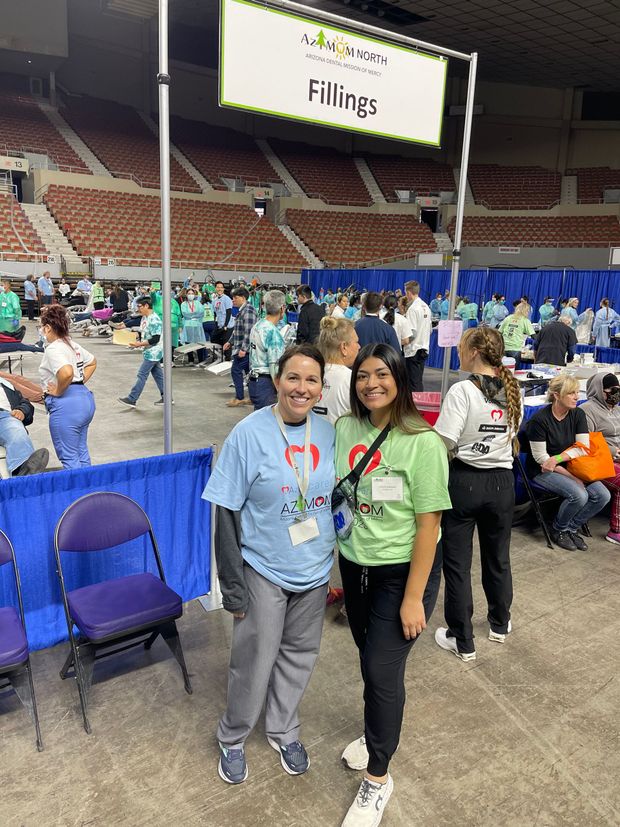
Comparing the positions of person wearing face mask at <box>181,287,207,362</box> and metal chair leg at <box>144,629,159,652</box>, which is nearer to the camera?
metal chair leg at <box>144,629,159,652</box>

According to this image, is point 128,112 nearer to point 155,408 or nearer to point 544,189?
point 544,189

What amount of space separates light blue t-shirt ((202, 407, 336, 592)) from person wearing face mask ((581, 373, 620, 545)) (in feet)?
10.8

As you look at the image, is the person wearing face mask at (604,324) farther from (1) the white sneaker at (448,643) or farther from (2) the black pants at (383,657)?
(2) the black pants at (383,657)

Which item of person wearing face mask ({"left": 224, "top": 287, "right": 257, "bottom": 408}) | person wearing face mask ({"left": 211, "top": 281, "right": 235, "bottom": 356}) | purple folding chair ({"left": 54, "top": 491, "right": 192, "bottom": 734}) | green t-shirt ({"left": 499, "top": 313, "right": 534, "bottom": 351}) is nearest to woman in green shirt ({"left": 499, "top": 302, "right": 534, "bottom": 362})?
green t-shirt ({"left": 499, "top": 313, "right": 534, "bottom": 351})

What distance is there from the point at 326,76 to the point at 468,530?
2.68 metres

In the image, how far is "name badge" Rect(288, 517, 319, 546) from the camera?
1.99 m

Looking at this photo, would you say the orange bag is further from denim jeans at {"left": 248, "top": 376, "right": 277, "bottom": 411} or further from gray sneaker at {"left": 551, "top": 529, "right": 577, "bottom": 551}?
denim jeans at {"left": 248, "top": 376, "right": 277, "bottom": 411}

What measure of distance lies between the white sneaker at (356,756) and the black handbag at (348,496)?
2.85ft

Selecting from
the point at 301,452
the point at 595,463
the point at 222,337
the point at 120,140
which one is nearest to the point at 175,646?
the point at 301,452

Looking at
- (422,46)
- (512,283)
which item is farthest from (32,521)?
(512,283)

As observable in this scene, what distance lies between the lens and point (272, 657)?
81.7 inches

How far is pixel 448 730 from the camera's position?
2.45 metres

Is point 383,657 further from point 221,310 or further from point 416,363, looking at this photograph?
point 221,310

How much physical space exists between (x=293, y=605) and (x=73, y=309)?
57.5 ft
